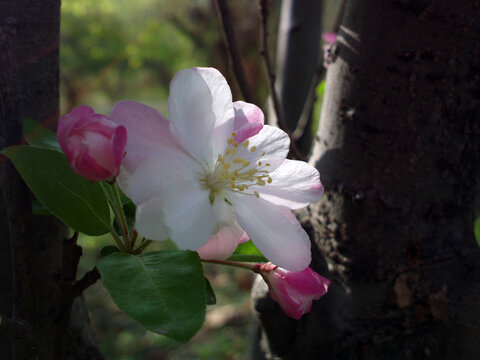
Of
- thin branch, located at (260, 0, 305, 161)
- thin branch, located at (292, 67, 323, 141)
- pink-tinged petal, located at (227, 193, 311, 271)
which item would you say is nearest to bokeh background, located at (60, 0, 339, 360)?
thin branch, located at (292, 67, 323, 141)

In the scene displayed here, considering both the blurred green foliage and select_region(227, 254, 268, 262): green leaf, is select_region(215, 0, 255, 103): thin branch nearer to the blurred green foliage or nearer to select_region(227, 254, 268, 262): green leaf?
select_region(227, 254, 268, 262): green leaf

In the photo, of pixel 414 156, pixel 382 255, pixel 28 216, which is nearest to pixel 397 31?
pixel 414 156

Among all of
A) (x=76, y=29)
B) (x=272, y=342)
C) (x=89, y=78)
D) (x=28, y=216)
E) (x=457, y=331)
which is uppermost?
(x=28, y=216)

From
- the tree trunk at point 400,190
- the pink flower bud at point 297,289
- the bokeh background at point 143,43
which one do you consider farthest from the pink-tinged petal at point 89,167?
the bokeh background at point 143,43

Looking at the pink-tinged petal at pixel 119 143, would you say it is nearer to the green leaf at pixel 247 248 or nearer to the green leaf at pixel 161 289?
the green leaf at pixel 161 289

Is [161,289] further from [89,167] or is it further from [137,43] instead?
[137,43]

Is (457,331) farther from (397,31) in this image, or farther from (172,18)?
(172,18)

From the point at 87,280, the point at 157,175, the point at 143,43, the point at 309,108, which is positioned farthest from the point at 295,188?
the point at 143,43
